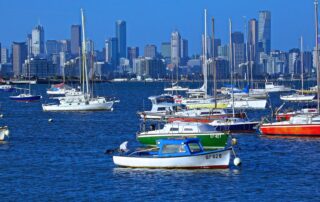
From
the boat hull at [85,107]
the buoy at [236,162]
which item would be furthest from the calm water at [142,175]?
the boat hull at [85,107]

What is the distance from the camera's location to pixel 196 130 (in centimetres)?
5875

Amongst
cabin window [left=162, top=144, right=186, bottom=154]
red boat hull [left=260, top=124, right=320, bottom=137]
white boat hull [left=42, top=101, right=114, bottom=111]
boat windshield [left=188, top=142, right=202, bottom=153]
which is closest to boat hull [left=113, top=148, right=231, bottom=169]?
cabin window [left=162, top=144, right=186, bottom=154]

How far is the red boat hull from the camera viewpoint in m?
68.7

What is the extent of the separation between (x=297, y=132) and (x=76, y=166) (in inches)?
789

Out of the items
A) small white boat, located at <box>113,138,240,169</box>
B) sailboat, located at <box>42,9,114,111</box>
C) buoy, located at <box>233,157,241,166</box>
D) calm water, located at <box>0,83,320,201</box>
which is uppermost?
sailboat, located at <box>42,9,114,111</box>

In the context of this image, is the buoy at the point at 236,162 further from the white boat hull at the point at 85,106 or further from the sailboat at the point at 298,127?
the white boat hull at the point at 85,106

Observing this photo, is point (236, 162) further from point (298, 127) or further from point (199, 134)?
point (298, 127)

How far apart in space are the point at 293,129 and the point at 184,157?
20.4m

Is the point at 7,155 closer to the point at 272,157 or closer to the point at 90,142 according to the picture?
the point at 90,142

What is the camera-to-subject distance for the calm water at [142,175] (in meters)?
44.9

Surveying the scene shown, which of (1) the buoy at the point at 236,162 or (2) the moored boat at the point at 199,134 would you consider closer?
(1) the buoy at the point at 236,162

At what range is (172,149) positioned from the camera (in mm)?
50938

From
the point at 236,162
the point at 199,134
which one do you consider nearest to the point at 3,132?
the point at 199,134

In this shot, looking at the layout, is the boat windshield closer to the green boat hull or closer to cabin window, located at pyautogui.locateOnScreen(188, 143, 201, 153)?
cabin window, located at pyautogui.locateOnScreen(188, 143, 201, 153)
